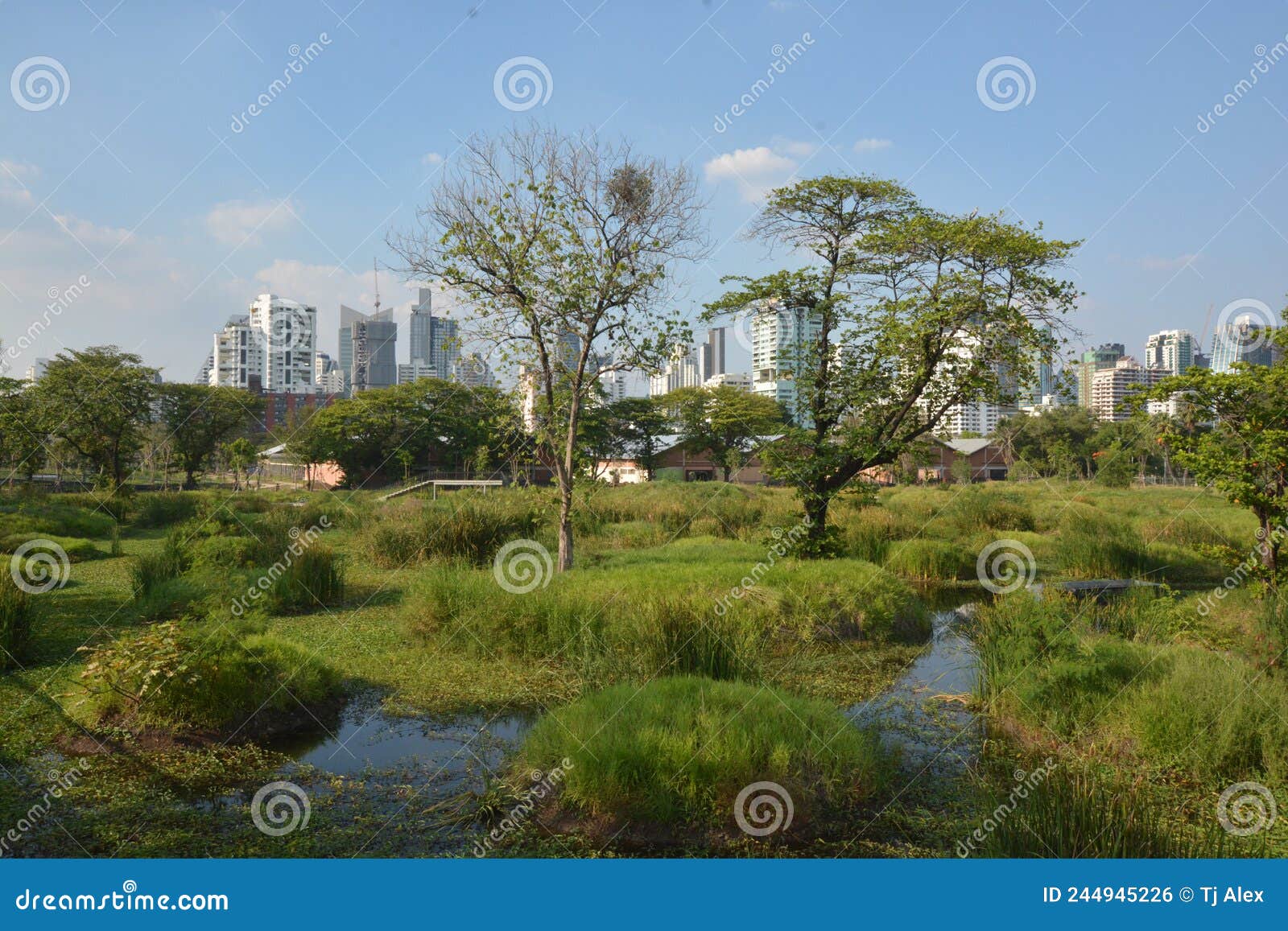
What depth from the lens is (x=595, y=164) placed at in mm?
10930

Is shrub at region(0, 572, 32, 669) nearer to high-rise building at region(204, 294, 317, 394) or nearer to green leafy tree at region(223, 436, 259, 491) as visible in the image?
green leafy tree at region(223, 436, 259, 491)

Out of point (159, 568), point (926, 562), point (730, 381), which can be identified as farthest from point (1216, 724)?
point (730, 381)

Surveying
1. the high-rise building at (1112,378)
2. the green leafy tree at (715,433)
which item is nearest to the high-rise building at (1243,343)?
the green leafy tree at (715,433)

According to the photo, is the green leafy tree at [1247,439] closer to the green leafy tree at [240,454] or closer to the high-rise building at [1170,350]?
the green leafy tree at [240,454]

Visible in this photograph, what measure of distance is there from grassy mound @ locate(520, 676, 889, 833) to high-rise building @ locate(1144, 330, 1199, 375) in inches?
2433

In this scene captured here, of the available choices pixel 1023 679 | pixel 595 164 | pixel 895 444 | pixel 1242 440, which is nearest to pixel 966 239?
pixel 895 444

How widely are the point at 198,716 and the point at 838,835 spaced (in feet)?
14.7

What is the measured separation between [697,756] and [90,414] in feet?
93.4

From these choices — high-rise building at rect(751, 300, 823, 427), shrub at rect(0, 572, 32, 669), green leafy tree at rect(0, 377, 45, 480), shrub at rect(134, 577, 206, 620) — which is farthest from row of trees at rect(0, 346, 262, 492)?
high-rise building at rect(751, 300, 823, 427)

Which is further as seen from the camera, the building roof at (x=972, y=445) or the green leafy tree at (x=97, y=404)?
the building roof at (x=972, y=445)

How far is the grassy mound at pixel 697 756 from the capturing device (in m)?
4.61

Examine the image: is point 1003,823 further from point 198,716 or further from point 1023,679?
point 198,716

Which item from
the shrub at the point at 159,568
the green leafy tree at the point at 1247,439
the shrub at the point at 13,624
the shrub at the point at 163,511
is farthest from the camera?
the shrub at the point at 163,511

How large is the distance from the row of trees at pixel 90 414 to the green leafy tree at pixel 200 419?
0.07 meters
